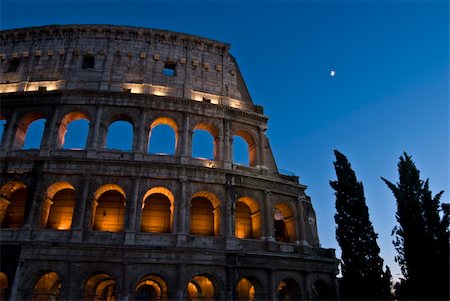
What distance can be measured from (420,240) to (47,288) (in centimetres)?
1914

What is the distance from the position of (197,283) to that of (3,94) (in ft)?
55.0

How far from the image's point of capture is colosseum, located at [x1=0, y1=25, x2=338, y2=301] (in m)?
17.4

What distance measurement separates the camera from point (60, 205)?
770 inches

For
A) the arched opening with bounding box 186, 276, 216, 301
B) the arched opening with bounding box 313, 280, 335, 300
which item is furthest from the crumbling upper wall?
the arched opening with bounding box 313, 280, 335, 300

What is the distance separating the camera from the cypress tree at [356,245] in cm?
1894

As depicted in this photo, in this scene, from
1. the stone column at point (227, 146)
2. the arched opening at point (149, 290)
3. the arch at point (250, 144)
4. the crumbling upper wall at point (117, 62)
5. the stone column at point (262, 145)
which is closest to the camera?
the arched opening at point (149, 290)

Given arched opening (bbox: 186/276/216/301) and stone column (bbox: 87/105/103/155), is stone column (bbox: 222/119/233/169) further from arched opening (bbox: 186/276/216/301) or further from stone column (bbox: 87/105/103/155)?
stone column (bbox: 87/105/103/155)

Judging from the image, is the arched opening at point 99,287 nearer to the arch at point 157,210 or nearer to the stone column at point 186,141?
the arch at point 157,210

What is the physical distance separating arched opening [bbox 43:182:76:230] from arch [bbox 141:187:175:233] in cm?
410

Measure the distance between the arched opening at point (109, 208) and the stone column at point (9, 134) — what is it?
6.26 m

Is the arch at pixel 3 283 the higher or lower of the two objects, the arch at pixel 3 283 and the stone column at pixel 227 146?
the lower

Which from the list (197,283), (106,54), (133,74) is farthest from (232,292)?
(106,54)

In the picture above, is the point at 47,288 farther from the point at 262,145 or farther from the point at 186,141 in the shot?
the point at 262,145

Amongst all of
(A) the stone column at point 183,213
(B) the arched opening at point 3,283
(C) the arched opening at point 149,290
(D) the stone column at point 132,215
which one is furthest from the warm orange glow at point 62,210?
(A) the stone column at point 183,213
